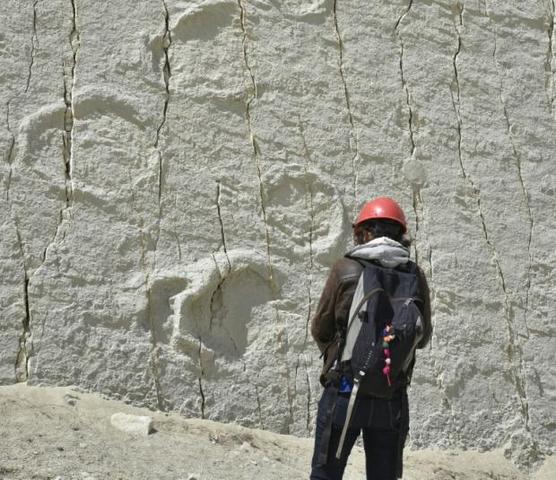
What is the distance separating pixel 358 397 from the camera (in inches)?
130

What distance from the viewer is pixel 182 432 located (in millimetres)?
4379

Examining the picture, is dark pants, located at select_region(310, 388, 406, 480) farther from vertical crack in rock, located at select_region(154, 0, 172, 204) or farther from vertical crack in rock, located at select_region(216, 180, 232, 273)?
vertical crack in rock, located at select_region(154, 0, 172, 204)

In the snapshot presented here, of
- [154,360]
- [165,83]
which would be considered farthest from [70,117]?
[154,360]

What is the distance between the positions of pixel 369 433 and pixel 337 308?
16.9 inches

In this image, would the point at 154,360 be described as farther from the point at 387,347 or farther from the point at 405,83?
the point at 405,83

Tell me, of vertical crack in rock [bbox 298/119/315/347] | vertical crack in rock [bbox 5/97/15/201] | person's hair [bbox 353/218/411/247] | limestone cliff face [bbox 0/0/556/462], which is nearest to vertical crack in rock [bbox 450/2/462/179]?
limestone cliff face [bbox 0/0/556/462]

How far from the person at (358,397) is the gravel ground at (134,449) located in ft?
2.76

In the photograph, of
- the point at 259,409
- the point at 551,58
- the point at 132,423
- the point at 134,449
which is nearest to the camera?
the point at 134,449

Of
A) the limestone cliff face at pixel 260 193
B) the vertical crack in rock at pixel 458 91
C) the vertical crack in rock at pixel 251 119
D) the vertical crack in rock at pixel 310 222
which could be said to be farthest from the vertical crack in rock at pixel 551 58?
the vertical crack in rock at pixel 251 119

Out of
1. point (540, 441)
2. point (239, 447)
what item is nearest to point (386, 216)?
point (239, 447)

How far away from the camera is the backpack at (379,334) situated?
328cm

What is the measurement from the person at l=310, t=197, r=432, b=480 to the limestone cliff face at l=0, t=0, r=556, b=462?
1.29m

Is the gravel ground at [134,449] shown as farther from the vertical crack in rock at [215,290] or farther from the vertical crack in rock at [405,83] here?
the vertical crack in rock at [405,83]

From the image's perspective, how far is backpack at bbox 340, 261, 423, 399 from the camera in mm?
3277
